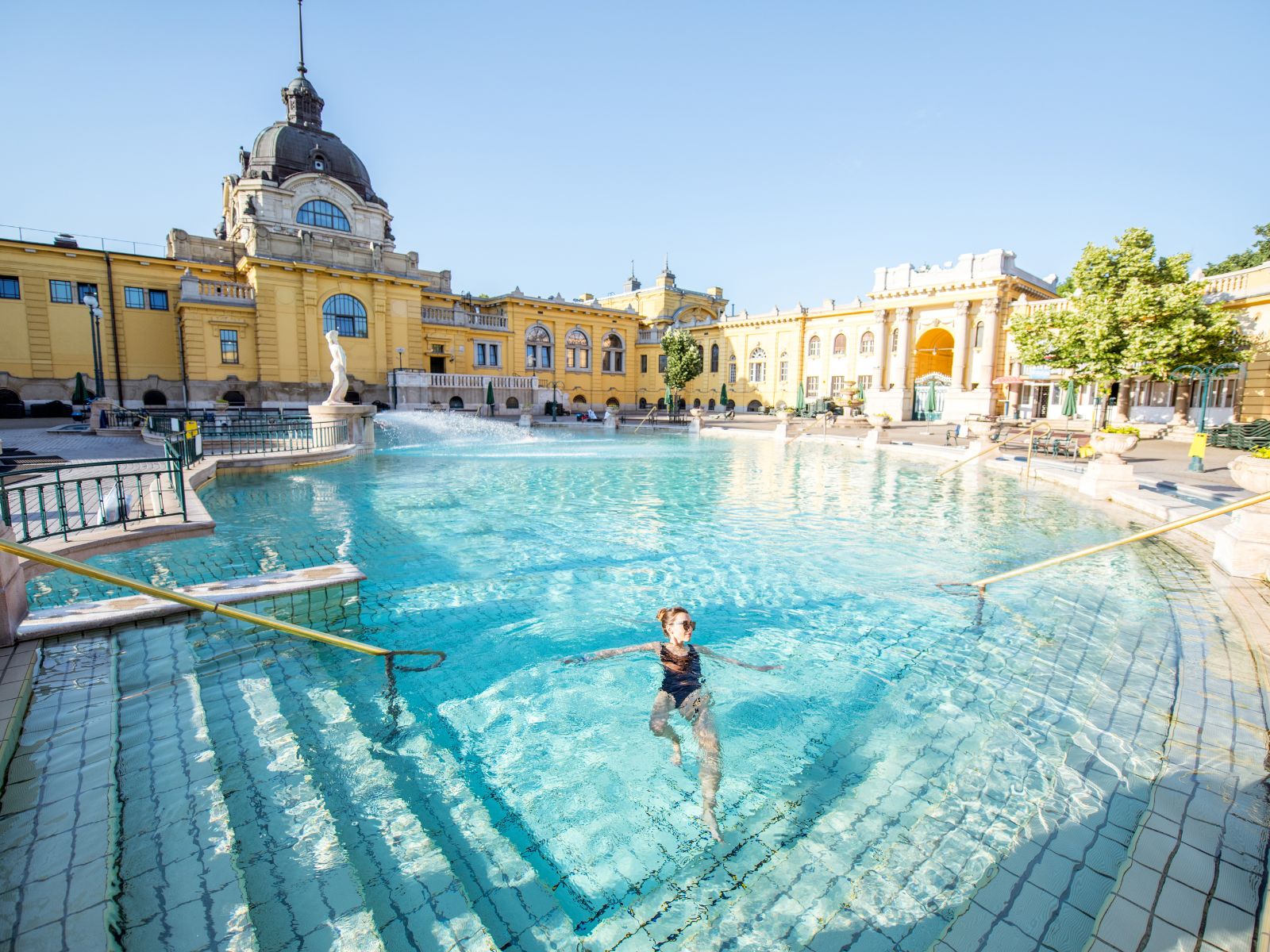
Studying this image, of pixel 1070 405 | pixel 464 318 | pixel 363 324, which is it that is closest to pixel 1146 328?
pixel 1070 405

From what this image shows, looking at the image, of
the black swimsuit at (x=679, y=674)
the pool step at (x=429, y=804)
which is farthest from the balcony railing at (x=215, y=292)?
the black swimsuit at (x=679, y=674)

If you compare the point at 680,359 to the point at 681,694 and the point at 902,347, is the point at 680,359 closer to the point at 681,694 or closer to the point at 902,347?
the point at 902,347

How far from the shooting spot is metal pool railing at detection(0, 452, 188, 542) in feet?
20.4

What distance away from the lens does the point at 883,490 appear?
1495 cm

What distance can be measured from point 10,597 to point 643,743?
201 inches

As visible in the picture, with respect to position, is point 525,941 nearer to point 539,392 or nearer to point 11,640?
point 11,640

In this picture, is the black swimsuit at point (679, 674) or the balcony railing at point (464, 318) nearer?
the black swimsuit at point (679, 674)

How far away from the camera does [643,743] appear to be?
4.46 metres

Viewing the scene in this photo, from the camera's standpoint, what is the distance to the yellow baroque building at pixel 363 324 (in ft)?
98.1

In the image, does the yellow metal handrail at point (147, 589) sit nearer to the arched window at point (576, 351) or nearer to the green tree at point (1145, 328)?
the green tree at point (1145, 328)

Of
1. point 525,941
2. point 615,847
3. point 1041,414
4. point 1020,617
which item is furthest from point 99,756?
point 1041,414

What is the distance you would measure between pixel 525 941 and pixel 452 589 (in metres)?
4.93

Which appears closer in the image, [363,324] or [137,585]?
[137,585]

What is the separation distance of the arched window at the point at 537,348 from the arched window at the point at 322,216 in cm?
1336
